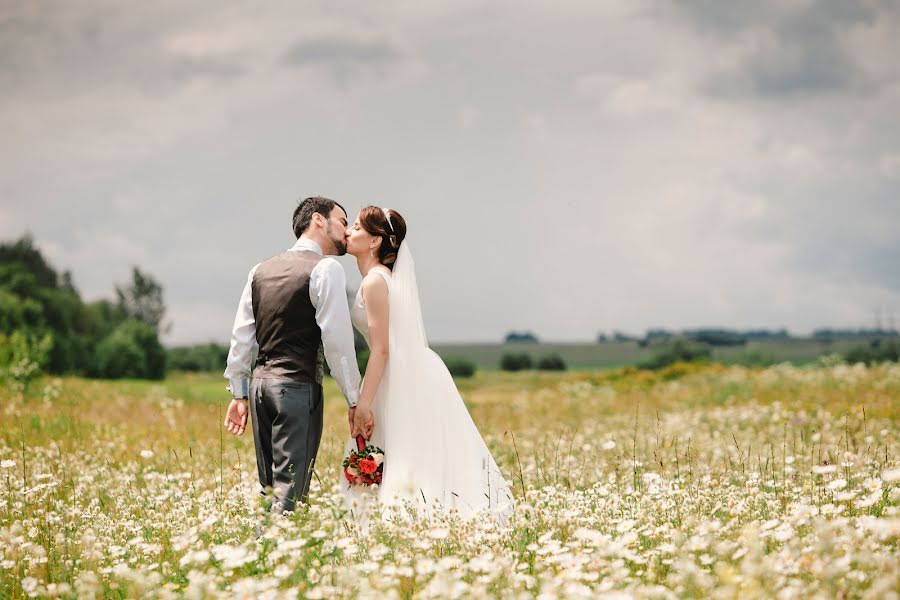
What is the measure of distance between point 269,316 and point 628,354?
325 feet

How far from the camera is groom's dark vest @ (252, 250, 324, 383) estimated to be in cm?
654

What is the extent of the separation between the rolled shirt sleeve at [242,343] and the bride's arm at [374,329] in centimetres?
100

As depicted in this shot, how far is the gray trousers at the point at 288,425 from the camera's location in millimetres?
6520

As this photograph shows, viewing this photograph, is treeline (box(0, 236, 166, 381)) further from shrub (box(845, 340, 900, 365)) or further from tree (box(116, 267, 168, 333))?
shrub (box(845, 340, 900, 365))

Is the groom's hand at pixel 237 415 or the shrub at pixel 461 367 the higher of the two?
the groom's hand at pixel 237 415

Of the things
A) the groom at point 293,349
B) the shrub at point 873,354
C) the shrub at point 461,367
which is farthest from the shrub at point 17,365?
the shrub at point 873,354

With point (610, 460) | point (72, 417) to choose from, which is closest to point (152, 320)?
point (72, 417)

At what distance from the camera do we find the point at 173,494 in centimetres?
702

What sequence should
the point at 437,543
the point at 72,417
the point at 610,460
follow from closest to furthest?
the point at 437,543
the point at 610,460
the point at 72,417

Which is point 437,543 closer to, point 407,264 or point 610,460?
point 407,264

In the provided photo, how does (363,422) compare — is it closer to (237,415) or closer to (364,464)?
(364,464)

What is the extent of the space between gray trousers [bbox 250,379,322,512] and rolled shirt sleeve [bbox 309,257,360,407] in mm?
364

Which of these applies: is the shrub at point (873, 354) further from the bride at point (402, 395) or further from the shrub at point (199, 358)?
the shrub at point (199, 358)

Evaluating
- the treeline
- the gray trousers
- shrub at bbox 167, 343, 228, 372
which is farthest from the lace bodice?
shrub at bbox 167, 343, 228, 372
